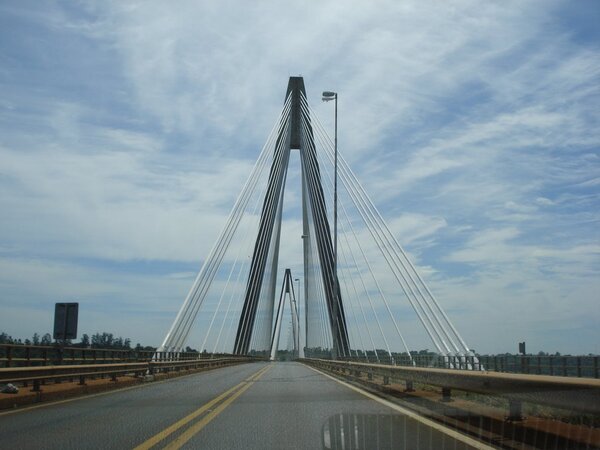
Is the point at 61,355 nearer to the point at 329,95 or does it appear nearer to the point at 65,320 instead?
the point at 65,320

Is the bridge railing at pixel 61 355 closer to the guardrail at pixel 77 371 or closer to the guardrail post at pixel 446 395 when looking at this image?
the guardrail at pixel 77 371

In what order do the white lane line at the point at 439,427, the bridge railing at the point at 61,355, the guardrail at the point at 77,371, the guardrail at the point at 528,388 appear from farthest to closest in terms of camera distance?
the bridge railing at the point at 61,355
the guardrail at the point at 77,371
the white lane line at the point at 439,427
the guardrail at the point at 528,388

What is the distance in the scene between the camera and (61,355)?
65.8 feet

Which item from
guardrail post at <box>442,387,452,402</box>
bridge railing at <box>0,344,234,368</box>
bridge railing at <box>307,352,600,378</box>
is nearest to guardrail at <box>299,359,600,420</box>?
guardrail post at <box>442,387,452,402</box>

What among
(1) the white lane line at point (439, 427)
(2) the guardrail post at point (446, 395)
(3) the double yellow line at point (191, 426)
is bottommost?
(3) the double yellow line at point (191, 426)

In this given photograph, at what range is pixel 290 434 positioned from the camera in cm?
955

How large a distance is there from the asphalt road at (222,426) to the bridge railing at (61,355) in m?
3.39

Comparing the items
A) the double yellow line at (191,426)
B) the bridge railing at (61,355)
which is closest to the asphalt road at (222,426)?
the double yellow line at (191,426)

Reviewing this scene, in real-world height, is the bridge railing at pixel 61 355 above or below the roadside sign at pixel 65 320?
below

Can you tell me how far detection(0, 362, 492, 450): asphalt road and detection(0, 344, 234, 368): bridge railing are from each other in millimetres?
3389

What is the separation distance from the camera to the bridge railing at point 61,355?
1803 cm

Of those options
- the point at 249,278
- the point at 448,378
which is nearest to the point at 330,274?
the point at 249,278

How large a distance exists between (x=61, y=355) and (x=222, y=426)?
1104 centimetres

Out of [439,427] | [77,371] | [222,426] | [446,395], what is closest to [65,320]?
[77,371]
